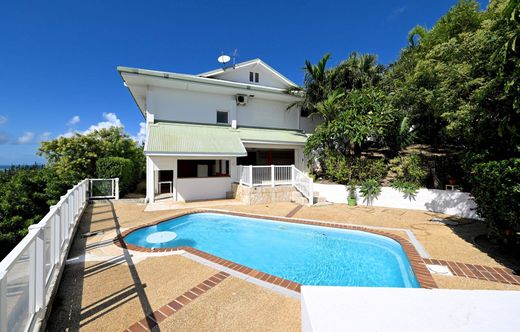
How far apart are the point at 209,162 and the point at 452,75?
16.6 meters

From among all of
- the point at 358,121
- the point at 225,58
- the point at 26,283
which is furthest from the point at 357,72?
the point at 26,283

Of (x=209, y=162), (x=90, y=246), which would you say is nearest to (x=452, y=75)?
(x=90, y=246)

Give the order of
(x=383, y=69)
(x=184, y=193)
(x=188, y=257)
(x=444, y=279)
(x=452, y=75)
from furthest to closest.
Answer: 1. (x=383, y=69)
2. (x=184, y=193)
3. (x=452, y=75)
4. (x=188, y=257)
5. (x=444, y=279)

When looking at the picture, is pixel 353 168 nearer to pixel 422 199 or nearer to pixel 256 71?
pixel 422 199

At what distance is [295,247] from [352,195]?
8221 mm

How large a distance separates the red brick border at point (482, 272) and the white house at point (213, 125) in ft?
36.2

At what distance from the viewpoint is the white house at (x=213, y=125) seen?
14.7m

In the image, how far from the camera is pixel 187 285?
15.6 feet

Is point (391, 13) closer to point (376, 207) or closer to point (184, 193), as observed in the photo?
point (376, 207)

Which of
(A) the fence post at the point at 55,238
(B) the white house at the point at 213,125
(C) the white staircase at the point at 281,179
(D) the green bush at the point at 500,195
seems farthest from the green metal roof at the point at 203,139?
(D) the green bush at the point at 500,195

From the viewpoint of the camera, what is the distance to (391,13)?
17.2 m

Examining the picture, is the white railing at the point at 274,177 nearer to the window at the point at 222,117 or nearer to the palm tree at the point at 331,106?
the window at the point at 222,117

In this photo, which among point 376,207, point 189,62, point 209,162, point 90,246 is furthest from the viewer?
point 189,62

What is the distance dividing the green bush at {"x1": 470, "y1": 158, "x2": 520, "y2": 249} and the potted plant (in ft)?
25.1
